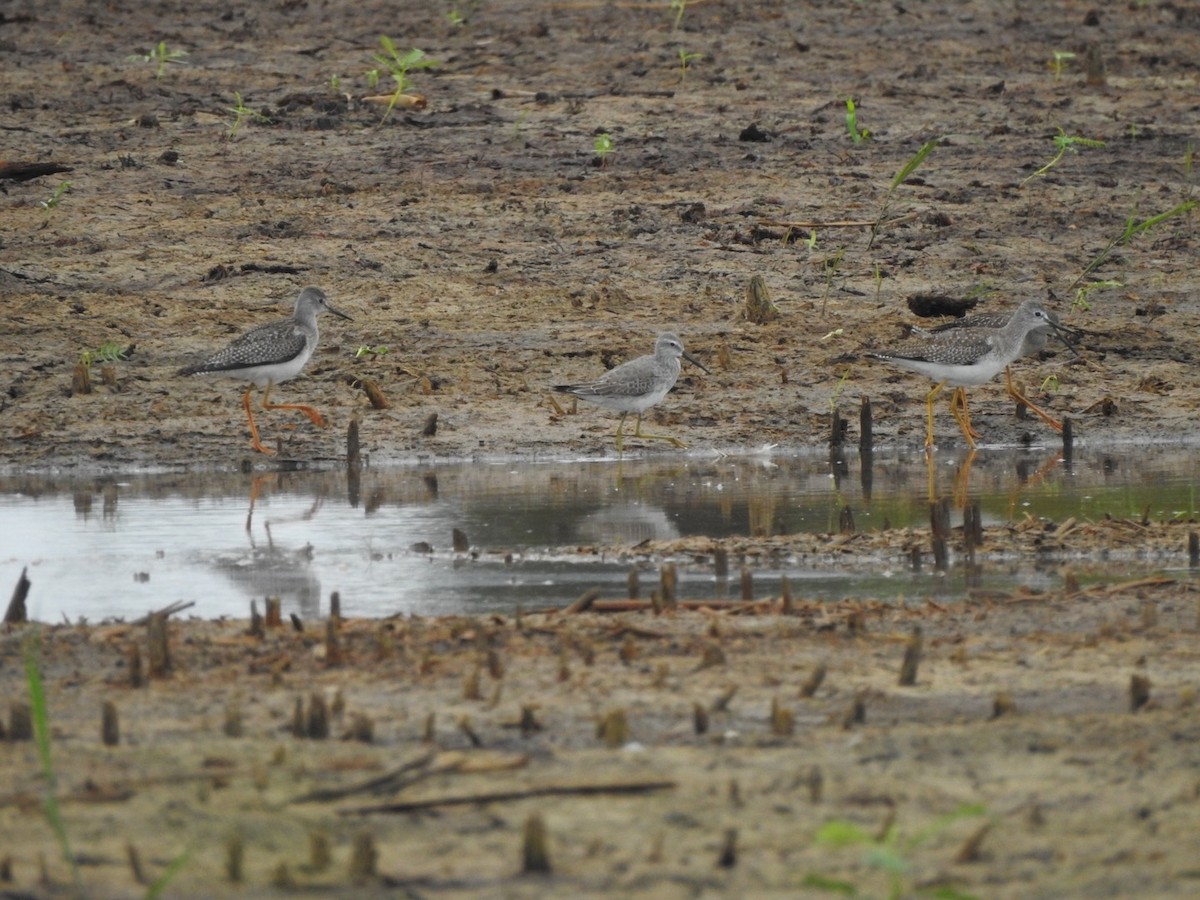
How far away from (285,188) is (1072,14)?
925cm

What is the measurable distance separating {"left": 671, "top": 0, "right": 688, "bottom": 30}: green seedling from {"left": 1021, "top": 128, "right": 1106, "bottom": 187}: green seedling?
13.3 feet

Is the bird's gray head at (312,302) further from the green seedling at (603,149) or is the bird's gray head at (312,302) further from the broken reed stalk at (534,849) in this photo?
the broken reed stalk at (534,849)

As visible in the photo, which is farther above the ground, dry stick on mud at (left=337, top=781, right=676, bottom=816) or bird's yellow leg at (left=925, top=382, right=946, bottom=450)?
bird's yellow leg at (left=925, top=382, right=946, bottom=450)

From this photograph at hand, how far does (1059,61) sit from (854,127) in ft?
11.2

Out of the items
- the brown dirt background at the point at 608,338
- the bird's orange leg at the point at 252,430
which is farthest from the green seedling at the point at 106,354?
the bird's orange leg at the point at 252,430

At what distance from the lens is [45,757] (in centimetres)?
501

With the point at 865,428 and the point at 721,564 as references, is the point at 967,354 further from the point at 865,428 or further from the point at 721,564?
the point at 721,564

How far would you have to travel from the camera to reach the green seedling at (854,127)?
16172mm

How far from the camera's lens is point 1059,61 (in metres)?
18.8

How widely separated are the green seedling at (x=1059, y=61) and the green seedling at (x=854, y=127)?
2358 mm

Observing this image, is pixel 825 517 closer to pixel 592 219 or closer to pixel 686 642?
pixel 686 642

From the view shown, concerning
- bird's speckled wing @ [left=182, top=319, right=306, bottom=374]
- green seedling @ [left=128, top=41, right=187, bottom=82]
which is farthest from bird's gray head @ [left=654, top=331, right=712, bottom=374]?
green seedling @ [left=128, top=41, right=187, bottom=82]

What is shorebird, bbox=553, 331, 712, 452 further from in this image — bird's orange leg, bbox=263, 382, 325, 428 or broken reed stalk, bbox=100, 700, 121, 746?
broken reed stalk, bbox=100, 700, 121, 746

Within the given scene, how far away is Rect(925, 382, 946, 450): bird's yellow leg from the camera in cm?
1354
